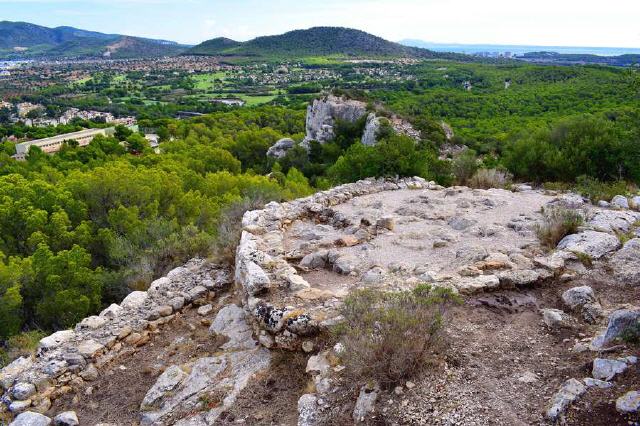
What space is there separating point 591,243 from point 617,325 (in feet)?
10.2

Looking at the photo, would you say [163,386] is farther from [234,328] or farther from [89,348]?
[89,348]

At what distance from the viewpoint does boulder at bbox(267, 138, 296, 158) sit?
38.6m

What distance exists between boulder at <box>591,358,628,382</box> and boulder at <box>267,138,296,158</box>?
3441cm

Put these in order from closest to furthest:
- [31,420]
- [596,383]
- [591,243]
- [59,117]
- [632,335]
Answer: [596,383]
[632,335]
[31,420]
[591,243]
[59,117]

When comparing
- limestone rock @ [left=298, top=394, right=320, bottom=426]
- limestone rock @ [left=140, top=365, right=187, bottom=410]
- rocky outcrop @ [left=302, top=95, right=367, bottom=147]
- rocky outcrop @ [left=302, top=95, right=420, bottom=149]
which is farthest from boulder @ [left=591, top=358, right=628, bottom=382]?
rocky outcrop @ [left=302, top=95, right=367, bottom=147]

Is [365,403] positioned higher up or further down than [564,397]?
further down

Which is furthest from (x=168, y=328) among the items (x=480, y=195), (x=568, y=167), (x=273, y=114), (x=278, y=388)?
A: (x=273, y=114)

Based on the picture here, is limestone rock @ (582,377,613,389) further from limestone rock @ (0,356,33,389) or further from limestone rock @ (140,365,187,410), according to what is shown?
limestone rock @ (0,356,33,389)

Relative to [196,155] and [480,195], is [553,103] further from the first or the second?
[480,195]

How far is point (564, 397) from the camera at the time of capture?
4.45 meters

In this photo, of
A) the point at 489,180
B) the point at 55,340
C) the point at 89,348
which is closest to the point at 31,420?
the point at 89,348

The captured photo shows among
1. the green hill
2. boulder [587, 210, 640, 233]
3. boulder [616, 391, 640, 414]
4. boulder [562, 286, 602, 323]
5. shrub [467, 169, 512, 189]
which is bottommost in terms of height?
shrub [467, 169, 512, 189]

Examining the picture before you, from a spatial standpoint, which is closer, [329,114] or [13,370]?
[13,370]

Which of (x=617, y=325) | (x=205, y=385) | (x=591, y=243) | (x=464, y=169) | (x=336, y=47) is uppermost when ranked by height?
(x=336, y=47)
